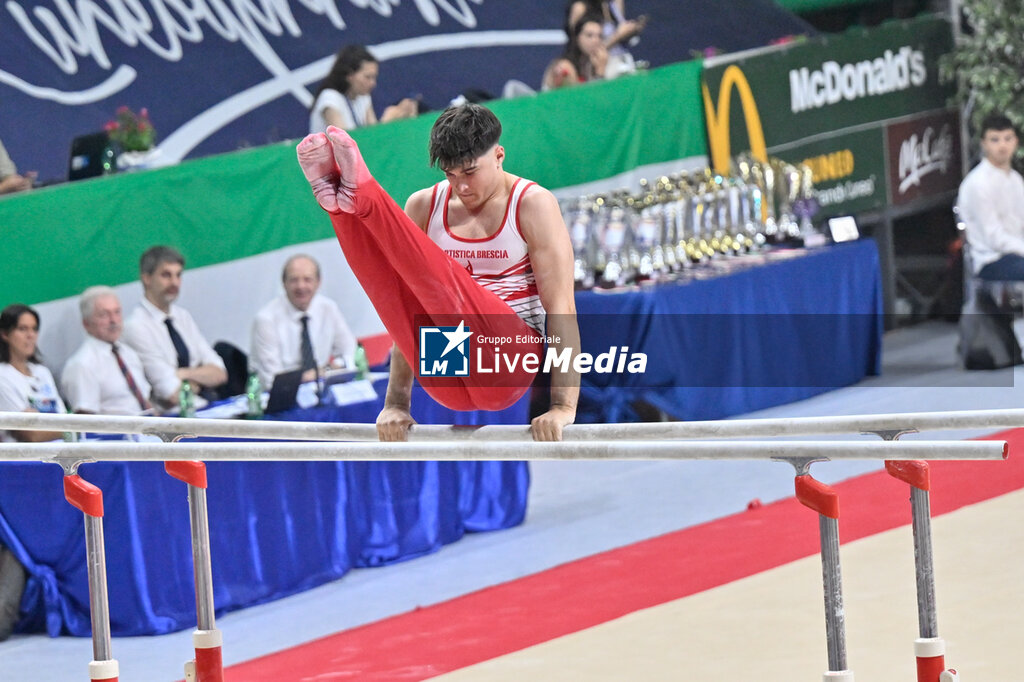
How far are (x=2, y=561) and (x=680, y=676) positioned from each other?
237 cm

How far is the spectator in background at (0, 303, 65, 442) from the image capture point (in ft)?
17.9

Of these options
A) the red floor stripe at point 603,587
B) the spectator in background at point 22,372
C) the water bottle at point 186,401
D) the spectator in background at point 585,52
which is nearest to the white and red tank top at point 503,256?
the red floor stripe at point 603,587

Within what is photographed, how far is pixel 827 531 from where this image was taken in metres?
3.25

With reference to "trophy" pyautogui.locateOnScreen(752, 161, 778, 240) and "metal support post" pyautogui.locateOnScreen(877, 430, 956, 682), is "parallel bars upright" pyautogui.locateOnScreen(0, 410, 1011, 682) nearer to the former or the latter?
"metal support post" pyautogui.locateOnScreen(877, 430, 956, 682)

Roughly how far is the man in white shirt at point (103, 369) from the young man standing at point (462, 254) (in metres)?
2.55

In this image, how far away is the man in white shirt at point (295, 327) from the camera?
635 cm

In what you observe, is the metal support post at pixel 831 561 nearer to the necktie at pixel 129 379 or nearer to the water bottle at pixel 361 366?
the water bottle at pixel 361 366

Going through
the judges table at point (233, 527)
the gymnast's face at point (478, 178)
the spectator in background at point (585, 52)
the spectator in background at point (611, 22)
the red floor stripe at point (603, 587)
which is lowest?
the red floor stripe at point (603, 587)

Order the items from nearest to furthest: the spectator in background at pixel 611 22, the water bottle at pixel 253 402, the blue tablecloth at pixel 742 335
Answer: the water bottle at pixel 253 402 < the blue tablecloth at pixel 742 335 < the spectator in background at pixel 611 22

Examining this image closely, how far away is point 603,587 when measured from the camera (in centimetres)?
528

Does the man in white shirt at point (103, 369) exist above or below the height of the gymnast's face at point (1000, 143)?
below

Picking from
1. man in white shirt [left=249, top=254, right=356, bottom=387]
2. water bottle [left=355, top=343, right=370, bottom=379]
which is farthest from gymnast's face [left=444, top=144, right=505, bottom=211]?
man in white shirt [left=249, top=254, right=356, bottom=387]

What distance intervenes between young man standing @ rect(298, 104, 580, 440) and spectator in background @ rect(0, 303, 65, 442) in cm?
240

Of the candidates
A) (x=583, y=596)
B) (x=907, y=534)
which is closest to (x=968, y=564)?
(x=907, y=534)
